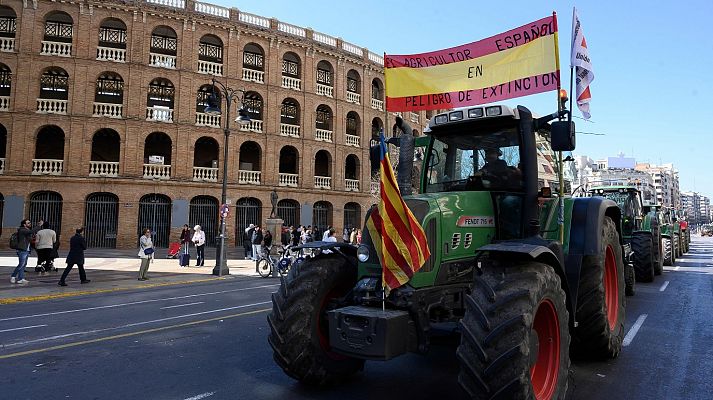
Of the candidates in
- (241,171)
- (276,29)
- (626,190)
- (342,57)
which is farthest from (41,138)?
(626,190)

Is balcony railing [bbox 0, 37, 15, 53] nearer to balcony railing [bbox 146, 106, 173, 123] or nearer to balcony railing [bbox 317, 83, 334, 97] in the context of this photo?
balcony railing [bbox 146, 106, 173, 123]

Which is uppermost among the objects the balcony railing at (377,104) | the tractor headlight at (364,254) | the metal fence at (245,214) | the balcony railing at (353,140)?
the balcony railing at (377,104)

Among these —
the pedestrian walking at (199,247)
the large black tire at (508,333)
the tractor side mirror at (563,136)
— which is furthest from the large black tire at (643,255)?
the pedestrian walking at (199,247)

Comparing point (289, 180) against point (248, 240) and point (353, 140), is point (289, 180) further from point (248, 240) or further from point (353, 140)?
point (248, 240)

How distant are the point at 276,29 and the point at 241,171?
10.6m

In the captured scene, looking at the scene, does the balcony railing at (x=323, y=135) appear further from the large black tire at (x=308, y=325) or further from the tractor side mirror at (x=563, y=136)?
the tractor side mirror at (x=563, y=136)

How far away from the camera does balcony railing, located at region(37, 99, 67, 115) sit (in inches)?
1012

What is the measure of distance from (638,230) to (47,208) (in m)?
29.0

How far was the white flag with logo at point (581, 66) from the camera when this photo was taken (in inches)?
215

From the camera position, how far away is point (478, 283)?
3.55 metres

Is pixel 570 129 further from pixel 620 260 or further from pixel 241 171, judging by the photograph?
pixel 241 171

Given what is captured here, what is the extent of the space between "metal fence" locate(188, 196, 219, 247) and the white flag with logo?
26.1 meters

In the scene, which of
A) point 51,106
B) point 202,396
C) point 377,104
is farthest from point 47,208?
point 202,396

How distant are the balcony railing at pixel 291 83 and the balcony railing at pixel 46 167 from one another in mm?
14808
